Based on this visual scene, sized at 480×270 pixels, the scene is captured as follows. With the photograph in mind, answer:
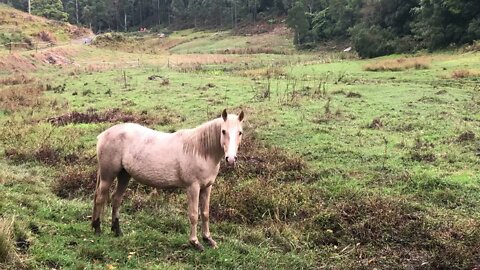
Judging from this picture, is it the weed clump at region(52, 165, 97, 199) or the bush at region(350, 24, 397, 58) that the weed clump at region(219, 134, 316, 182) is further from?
the bush at region(350, 24, 397, 58)

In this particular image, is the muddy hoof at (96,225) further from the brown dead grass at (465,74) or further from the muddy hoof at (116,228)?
the brown dead grass at (465,74)

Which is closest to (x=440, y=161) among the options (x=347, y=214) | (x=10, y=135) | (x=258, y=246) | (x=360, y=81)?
(x=347, y=214)

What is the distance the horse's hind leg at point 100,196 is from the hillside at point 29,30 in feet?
165

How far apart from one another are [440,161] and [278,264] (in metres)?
7.26

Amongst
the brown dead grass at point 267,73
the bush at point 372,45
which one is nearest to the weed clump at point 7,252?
the brown dead grass at point 267,73

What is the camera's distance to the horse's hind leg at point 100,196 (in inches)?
336

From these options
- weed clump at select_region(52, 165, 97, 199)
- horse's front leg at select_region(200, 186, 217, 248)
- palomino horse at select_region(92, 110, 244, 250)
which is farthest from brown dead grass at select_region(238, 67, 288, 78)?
horse's front leg at select_region(200, 186, 217, 248)

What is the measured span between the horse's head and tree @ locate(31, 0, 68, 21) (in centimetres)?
9852

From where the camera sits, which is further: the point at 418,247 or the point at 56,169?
the point at 56,169

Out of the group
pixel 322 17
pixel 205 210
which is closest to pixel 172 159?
pixel 205 210

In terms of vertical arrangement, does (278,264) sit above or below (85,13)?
below

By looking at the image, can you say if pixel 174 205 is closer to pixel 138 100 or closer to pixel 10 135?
pixel 10 135

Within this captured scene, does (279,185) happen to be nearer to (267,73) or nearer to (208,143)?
(208,143)

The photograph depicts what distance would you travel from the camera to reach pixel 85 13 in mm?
124312
